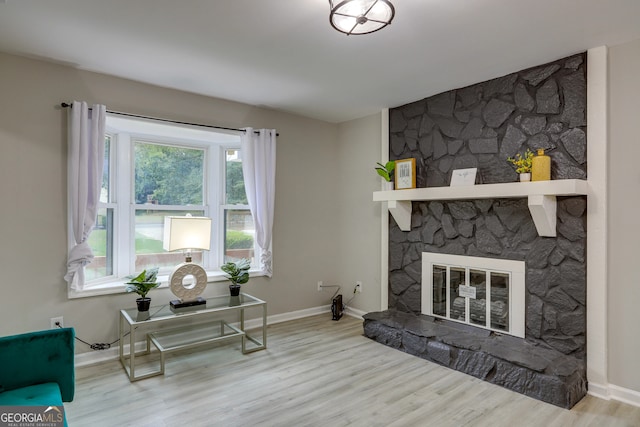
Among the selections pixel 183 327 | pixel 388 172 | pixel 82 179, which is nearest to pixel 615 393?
pixel 388 172

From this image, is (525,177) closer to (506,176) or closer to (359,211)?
(506,176)

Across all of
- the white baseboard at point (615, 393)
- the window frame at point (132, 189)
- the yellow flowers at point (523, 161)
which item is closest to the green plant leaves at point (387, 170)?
the yellow flowers at point (523, 161)

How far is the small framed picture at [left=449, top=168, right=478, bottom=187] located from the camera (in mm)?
3223

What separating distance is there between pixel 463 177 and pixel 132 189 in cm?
311

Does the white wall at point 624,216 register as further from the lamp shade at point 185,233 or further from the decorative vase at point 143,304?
the decorative vase at point 143,304

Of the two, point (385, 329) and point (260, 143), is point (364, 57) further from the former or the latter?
point (385, 329)

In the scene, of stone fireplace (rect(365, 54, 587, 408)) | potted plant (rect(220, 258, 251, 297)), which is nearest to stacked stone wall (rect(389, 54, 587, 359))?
stone fireplace (rect(365, 54, 587, 408))

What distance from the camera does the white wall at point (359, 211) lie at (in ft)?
14.0

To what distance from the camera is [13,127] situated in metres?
2.73

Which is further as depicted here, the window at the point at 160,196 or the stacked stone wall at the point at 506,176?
the window at the point at 160,196

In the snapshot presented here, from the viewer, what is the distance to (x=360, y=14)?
1923 mm

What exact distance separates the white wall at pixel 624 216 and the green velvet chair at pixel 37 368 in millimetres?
3380

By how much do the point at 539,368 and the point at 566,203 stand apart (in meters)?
1.20
